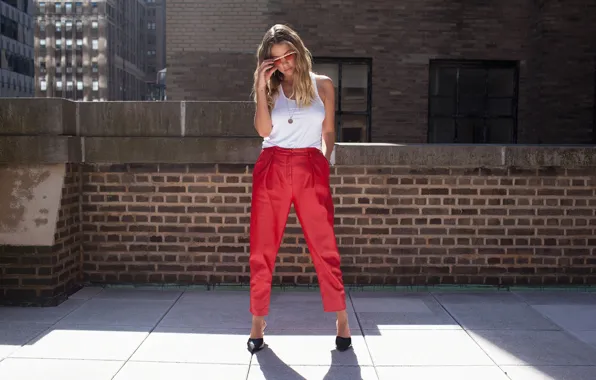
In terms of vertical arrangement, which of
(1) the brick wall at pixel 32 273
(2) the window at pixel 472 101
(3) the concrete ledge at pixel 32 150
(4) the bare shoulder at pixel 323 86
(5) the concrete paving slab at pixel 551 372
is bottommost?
(5) the concrete paving slab at pixel 551 372

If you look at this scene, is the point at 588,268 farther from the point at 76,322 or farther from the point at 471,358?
the point at 76,322

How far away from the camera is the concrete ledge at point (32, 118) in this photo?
4688mm

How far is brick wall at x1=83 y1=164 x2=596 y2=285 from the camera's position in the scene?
16.9ft

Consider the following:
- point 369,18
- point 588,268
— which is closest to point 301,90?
point 588,268

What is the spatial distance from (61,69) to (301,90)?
134 m

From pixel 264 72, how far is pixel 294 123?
1.18 ft

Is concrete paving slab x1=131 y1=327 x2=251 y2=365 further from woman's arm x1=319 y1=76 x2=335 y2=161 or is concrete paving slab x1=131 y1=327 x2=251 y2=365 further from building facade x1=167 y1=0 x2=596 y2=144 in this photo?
building facade x1=167 y1=0 x2=596 y2=144

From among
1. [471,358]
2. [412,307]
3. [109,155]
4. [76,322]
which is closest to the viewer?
[471,358]

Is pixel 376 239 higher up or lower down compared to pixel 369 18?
lower down

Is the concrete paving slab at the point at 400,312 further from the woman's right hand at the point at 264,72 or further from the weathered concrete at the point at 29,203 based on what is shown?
the weathered concrete at the point at 29,203

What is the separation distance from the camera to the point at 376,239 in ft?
17.0

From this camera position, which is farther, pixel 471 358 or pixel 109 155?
pixel 109 155

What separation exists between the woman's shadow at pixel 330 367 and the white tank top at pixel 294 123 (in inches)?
51.6

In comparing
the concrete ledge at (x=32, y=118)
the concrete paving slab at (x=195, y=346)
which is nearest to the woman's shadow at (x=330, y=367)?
the concrete paving slab at (x=195, y=346)
